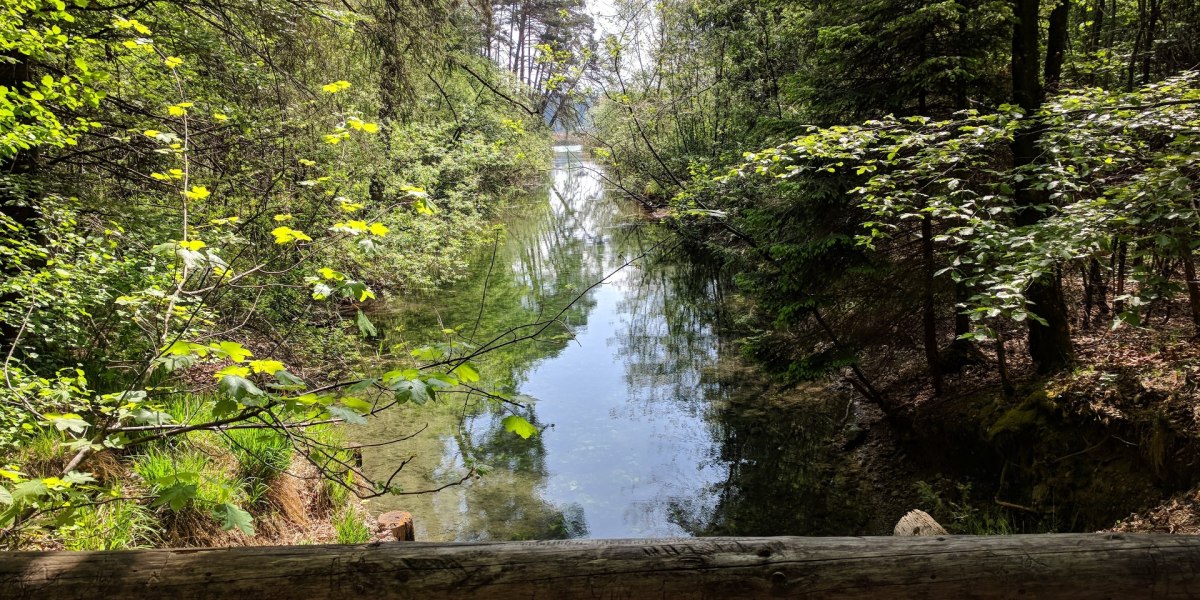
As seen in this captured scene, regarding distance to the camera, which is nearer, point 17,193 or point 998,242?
point 998,242

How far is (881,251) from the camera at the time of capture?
20.7 ft

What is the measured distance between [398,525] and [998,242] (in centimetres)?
452

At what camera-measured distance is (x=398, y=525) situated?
16.0ft

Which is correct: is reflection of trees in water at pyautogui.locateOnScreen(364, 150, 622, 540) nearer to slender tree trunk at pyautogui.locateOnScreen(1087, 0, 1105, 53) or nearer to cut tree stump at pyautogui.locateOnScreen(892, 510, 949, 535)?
cut tree stump at pyautogui.locateOnScreen(892, 510, 949, 535)

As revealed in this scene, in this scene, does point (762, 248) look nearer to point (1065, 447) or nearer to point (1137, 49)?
point (1065, 447)

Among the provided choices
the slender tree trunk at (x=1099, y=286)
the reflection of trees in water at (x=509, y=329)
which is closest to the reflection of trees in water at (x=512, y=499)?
the reflection of trees in water at (x=509, y=329)

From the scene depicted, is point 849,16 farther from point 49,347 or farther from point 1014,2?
point 49,347

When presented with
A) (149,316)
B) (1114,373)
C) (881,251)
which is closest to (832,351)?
(881,251)

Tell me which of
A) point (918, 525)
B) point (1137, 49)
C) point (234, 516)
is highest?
point (1137, 49)

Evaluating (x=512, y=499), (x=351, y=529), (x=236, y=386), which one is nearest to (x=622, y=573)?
(x=236, y=386)

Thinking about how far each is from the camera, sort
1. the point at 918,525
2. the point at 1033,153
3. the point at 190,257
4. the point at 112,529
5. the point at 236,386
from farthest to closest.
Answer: the point at 1033,153 < the point at 112,529 < the point at 918,525 < the point at 190,257 < the point at 236,386

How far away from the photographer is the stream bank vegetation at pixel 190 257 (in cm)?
255

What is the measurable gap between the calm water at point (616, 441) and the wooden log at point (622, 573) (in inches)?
28.0

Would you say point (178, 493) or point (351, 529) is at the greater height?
point (178, 493)
